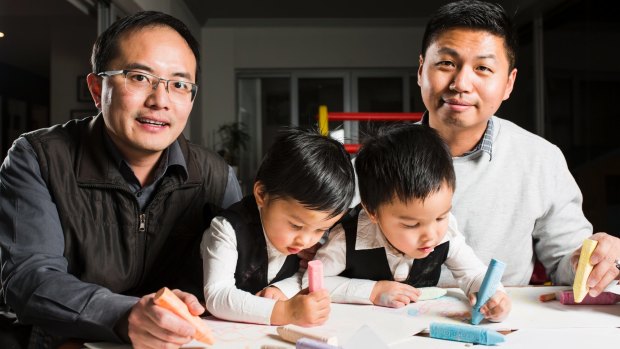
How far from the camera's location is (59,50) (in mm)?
4855

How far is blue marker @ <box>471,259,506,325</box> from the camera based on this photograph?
1096 millimetres

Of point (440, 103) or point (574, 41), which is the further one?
point (574, 41)

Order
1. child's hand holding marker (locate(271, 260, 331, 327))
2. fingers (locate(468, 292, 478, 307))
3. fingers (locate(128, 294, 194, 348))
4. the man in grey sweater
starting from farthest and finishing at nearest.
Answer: the man in grey sweater → fingers (locate(468, 292, 478, 307)) → child's hand holding marker (locate(271, 260, 331, 327)) → fingers (locate(128, 294, 194, 348))

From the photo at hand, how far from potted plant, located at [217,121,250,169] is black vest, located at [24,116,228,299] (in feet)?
18.7

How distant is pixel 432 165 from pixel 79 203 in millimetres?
807

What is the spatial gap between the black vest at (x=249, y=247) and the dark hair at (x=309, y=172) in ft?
0.25

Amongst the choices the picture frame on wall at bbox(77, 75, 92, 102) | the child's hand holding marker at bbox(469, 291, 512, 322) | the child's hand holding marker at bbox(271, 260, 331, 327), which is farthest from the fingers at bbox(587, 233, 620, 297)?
the picture frame on wall at bbox(77, 75, 92, 102)

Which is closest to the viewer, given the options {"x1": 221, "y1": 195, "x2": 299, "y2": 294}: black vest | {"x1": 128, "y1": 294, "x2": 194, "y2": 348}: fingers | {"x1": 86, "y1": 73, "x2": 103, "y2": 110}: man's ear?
{"x1": 128, "y1": 294, "x2": 194, "y2": 348}: fingers

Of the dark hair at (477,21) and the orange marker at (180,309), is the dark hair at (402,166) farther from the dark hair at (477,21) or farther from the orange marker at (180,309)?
the orange marker at (180,309)

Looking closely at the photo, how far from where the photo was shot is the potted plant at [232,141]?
7215mm

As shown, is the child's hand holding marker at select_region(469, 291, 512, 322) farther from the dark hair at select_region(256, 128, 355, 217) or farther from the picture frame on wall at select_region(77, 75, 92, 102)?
the picture frame on wall at select_region(77, 75, 92, 102)

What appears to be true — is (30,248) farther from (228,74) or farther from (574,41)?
(228,74)

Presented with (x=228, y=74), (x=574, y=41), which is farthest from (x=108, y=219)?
(x=228, y=74)

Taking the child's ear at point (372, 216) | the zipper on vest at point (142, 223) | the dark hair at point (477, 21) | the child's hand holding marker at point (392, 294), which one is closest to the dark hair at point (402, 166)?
the child's ear at point (372, 216)
